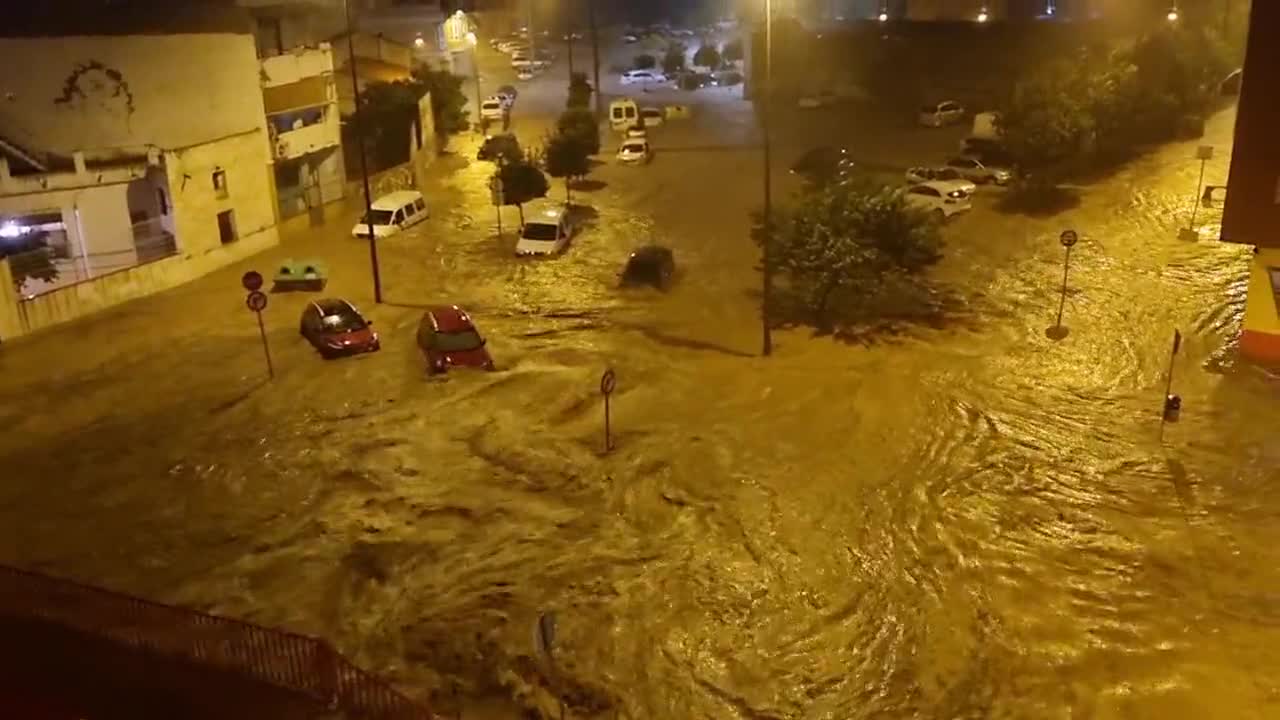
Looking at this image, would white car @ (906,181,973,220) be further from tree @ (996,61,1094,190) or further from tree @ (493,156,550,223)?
tree @ (493,156,550,223)

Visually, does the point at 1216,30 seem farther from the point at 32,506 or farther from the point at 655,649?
the point at 32,506

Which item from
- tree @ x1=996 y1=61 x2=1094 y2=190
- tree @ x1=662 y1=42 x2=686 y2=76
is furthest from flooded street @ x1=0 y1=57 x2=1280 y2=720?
tree @ x1=662 y1=42 x2=686 y2=76

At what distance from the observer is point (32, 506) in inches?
717

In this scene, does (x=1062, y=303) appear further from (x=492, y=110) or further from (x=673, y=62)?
(x=673, y=62)

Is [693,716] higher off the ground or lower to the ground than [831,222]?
lower

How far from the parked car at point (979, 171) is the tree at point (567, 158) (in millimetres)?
13843

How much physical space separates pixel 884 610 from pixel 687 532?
3.49 m

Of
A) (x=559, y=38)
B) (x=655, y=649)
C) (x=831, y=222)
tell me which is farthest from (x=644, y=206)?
(x=559, y=38)

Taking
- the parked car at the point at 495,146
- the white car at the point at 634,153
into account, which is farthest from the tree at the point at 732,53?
the parked car at the point at 495,146

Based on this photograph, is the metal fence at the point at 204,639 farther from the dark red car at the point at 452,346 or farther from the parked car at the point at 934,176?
the parked car at the point at 934,176

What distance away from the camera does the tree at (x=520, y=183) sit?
35625 mm

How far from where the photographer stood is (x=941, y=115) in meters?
50.2

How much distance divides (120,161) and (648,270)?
14.6 m

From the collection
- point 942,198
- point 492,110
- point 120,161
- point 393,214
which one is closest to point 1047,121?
point 942,198
